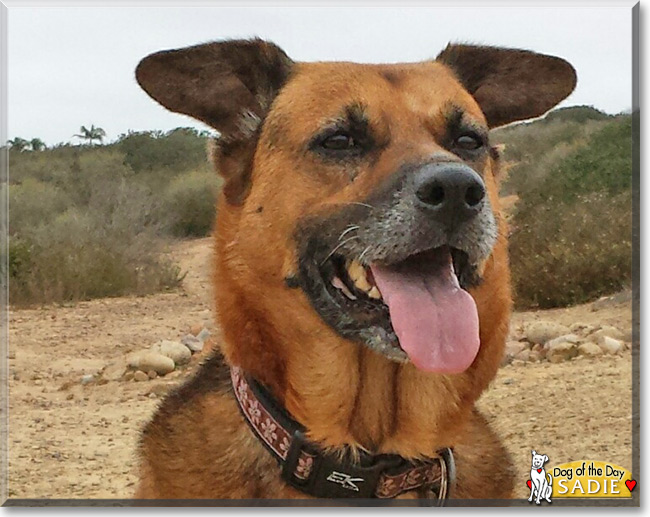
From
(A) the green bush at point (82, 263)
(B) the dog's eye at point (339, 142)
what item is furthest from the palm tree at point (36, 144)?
(B) the dog's eye at point (339, 142)

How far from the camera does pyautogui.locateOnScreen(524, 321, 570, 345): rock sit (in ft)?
9.49

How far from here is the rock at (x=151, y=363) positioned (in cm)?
278

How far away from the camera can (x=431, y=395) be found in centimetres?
195

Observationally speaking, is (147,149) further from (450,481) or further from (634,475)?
(634,475)

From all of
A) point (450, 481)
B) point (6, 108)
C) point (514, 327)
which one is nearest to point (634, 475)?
point (514, 327)

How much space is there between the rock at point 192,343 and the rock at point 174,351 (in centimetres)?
1

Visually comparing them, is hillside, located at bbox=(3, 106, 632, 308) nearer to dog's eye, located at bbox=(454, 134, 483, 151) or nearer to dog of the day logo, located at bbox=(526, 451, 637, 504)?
dog's eye, located at bbox=(454, 134, 483, 151)

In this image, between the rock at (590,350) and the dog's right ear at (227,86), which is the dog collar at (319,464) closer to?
the dog's right ear at (227,86)

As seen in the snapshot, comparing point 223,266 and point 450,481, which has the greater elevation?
point 223,266

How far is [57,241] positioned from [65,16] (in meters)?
0.77

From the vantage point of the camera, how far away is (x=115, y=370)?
9.16 feet

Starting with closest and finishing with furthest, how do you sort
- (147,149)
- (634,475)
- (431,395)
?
1. (431,395)
2. (634,475)
3. (147,149)

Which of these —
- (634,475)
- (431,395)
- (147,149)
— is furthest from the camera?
(147,149)

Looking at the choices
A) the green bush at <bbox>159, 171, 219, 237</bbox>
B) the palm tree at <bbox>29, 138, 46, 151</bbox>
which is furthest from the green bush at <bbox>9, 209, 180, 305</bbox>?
the palm tree at <bbox>29, 138, 46, 151</bbox>
